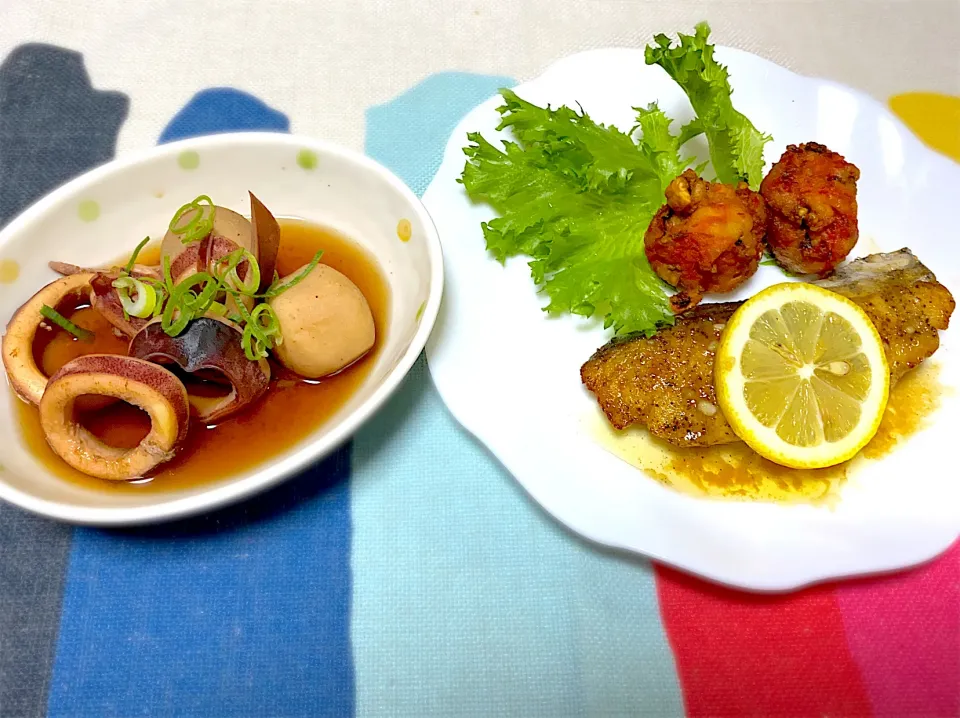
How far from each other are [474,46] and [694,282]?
1550 millimetres

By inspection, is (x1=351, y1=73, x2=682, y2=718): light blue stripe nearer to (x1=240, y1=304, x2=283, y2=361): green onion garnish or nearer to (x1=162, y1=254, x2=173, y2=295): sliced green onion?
(x1=240, y1=304, x2=283, y2=361): green onion garnish

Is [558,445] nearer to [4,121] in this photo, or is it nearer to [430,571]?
[430,571]

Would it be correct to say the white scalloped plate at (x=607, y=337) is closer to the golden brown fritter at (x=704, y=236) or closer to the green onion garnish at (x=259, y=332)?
the golden brown fritter at (x=704, y=236)

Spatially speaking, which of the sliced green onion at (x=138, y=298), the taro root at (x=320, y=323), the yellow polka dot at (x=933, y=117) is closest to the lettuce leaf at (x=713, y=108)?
the yellow polka dot at (x=933, y=117)

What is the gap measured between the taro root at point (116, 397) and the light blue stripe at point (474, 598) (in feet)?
1.83

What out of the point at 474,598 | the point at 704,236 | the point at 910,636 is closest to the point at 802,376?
the point at 704,236

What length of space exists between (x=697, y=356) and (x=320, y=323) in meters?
1.15

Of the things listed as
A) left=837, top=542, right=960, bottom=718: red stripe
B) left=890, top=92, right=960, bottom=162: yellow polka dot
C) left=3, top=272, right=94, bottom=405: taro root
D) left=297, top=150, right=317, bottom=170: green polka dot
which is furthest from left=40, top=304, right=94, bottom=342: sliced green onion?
left=890, top=92, right=960, bottom=162: yellow polka dot

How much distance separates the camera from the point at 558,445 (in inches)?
79.6

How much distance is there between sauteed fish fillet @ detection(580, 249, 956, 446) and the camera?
79.6 inches

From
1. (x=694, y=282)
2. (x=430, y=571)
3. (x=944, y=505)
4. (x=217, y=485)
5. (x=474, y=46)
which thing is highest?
(x=474, y=46)

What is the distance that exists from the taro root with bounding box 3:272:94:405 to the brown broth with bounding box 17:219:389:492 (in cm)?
10

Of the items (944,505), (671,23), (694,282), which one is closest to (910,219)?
(694,282)

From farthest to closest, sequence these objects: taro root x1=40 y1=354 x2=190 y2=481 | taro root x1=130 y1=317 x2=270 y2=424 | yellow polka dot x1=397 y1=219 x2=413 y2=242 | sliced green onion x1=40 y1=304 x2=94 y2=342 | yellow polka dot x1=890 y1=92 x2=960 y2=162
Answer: yellow polka dot x1=890 y1=92 x2=960 y2=162 < yellow polka dot x1=397 y1=219 x2=413 y2=242 < sliced green onion x1=40 y1=304 x2=94 y2=342 < taro root x1=130 y1=317 x2=270 y2=424 < taro root x1=40 y1=354 x2=190 y2=481
